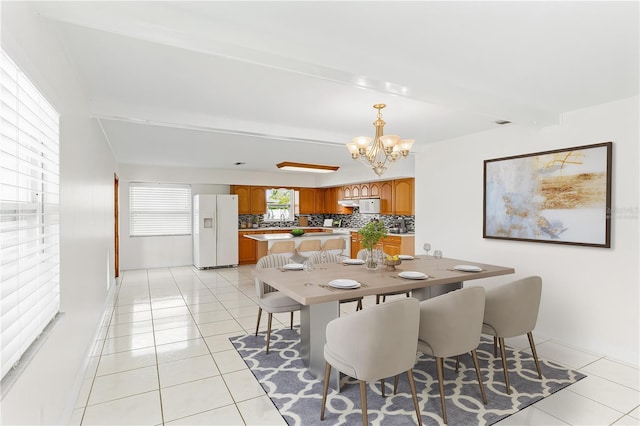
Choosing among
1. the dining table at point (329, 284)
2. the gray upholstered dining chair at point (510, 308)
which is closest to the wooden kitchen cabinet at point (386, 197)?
the dining table at point (329, 284)

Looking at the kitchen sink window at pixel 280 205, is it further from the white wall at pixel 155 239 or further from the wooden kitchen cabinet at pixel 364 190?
the wooden kitchen cabinet at pixel 364 190

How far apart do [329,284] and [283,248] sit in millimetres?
3903

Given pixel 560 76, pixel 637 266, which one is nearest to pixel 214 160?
pixel 560 76

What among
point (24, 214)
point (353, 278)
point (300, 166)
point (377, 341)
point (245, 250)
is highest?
point (300, 166)

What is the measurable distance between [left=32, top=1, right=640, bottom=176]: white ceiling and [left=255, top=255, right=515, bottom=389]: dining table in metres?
1.45

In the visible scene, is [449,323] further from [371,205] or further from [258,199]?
[258,199]

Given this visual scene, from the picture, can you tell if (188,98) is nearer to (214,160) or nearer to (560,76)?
(560,76)

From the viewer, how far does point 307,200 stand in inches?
379

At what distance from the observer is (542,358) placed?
316 centimetres

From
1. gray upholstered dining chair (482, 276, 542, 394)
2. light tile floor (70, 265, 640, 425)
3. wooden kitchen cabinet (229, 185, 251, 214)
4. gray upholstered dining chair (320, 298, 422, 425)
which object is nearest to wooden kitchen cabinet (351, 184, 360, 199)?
wooden kitchen cabinet (229, 185, 251, 214)

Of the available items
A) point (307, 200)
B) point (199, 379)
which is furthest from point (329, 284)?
point (307, 200)

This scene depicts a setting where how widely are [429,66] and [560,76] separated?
1.06 m

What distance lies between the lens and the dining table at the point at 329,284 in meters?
2.48

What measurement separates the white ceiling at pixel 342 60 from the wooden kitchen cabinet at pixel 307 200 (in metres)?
5.60
